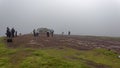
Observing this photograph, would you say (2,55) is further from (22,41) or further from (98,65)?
(98,65)

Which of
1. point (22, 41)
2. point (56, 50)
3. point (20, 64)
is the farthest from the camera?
point (22, 41)

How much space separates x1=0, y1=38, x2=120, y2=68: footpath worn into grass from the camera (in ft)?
160

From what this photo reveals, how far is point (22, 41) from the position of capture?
7450 centimetres

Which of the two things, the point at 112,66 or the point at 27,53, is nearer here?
the point at 112,66

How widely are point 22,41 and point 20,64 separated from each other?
25384 millimetres

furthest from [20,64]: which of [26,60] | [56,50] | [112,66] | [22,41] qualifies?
[22,41]

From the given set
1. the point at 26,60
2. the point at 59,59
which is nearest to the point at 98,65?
the point at 59,59

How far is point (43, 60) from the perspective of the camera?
168 ft

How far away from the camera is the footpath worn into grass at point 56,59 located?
48.7m

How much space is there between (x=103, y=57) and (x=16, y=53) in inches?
859

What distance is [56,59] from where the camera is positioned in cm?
5141

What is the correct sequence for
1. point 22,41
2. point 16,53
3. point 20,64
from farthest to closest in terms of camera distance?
point 22,41 < point 16,53 < point 20,64

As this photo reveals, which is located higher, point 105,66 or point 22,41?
point 22,41

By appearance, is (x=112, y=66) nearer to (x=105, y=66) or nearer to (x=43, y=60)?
(x=105, y=66)
